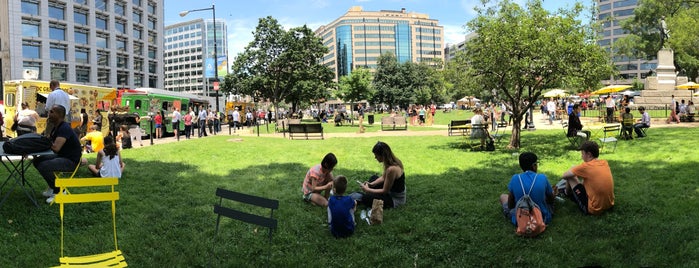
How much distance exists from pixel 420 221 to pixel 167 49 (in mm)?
171120

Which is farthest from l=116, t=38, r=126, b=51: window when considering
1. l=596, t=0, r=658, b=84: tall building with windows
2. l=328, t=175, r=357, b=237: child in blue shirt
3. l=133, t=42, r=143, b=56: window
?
l=596, t=0, r=658, b=84: tall building with windows

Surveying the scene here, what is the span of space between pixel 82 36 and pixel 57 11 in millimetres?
4251

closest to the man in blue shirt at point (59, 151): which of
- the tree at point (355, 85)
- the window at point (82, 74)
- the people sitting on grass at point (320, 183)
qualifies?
the people sitting on grass at point (320, 183)

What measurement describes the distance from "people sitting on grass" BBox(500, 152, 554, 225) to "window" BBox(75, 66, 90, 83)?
61957 millimetres

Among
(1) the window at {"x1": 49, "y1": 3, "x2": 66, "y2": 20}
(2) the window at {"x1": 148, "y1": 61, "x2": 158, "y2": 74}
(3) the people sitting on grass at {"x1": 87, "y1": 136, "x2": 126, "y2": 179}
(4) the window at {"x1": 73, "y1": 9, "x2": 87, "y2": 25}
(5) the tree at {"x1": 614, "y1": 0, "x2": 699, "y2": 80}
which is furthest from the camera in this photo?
(2) the window at {"x1": 148, "y1": 61, "x2": 158, "y2": 74}

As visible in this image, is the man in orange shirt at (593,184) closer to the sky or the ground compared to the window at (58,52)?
closer to the ground

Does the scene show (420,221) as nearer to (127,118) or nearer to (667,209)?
(667,209)

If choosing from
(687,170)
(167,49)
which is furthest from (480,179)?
(167,49)

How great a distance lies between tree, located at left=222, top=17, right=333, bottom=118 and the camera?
39.8 metres

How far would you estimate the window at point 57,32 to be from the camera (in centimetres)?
5385

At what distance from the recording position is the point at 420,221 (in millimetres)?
6266

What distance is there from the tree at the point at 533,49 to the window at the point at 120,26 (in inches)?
2436

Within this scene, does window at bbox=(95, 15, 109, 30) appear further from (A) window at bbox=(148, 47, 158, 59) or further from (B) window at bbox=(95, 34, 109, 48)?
(A) window at bbox=(148, 47, 158, 59)

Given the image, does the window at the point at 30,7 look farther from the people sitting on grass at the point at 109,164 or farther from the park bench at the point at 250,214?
the park bench at the point at 250,214
